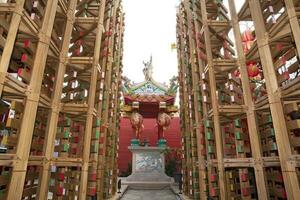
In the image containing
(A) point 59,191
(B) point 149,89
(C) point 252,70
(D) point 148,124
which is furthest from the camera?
(D) point 148,124

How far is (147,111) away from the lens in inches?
637

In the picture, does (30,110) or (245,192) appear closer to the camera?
(30,110)

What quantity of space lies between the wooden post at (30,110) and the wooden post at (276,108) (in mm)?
4429

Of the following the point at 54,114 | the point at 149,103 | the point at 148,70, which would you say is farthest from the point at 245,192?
the point at 148,70

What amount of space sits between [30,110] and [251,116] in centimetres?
461

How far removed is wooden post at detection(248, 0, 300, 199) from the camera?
3641mm

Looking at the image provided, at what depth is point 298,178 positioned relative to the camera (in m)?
3.65

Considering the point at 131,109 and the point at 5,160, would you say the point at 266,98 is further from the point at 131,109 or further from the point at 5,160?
the point at 131,109

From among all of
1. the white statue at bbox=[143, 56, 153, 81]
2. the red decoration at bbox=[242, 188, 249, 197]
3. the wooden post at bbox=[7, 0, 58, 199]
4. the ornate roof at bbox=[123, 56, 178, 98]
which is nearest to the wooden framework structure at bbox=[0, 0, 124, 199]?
the wooden post at bbox=[7, 0, 58, 199]

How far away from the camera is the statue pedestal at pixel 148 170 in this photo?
38.5ft

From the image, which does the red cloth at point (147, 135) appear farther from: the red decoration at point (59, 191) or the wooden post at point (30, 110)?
the wooden post at point (30, 110)

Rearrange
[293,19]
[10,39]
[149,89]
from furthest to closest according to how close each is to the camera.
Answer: [149,89] < [293,19] < [10,39]

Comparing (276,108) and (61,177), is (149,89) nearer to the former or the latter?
(61,177)

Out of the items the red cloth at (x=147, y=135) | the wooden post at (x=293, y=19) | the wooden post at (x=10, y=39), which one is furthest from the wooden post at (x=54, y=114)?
A: the red cloth at (x=147, y=135)
